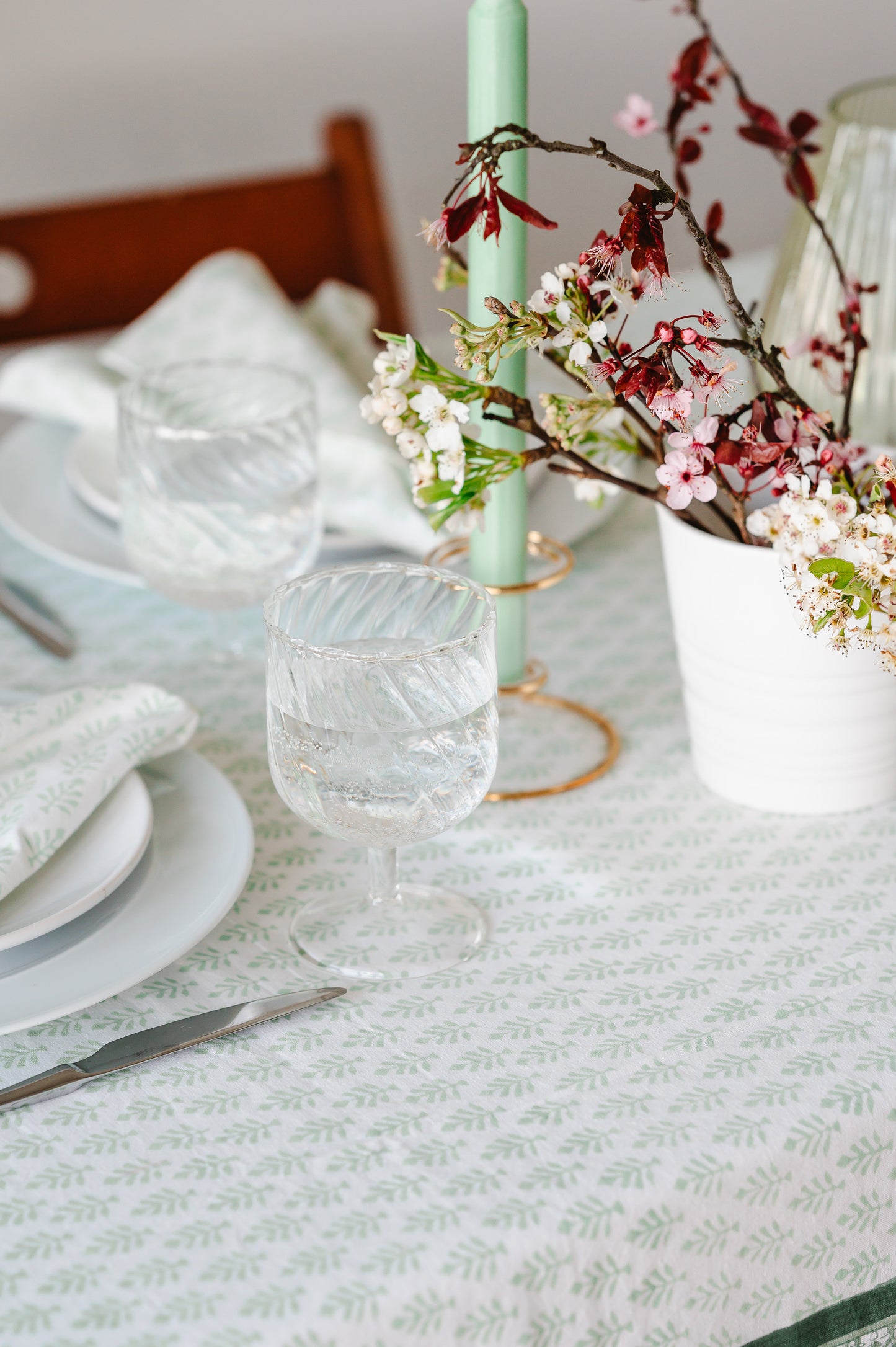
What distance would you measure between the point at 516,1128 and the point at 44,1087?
0.54 ft

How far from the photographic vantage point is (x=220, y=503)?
742 millimetres

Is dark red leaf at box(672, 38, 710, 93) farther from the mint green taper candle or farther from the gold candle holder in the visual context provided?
the gold candle holder

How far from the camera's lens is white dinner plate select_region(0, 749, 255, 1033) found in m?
0.51

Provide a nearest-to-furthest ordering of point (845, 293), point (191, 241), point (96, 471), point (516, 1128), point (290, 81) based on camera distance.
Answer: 1. point (516, 1128)
2. point (845, 293)
3. point (96, 471)
4. point (191, 241)
5. point (290, 81)

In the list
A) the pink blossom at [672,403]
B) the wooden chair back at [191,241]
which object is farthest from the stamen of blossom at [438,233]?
the wooden chair back at [191,241]

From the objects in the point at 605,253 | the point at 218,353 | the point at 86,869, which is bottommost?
the point at 86,869

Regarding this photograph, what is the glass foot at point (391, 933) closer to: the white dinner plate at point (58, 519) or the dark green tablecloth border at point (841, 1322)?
the dark green tablecloth border at point (841, 1322)

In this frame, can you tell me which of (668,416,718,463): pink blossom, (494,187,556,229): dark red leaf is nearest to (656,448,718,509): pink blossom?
(668,416,718,463): pink blossom

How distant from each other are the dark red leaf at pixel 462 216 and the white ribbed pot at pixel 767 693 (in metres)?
0.17

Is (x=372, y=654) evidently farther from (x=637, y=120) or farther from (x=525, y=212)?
(x=637, y=120)

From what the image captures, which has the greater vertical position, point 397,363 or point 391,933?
point 397,363

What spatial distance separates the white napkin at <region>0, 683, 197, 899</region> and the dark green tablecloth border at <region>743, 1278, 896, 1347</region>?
0.32 m

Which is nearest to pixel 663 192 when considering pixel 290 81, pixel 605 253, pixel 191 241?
pixel 605 253

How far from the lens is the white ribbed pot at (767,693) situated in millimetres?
608
